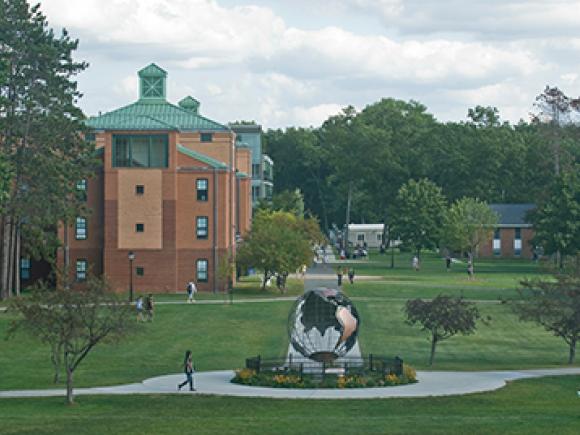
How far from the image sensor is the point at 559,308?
176ft

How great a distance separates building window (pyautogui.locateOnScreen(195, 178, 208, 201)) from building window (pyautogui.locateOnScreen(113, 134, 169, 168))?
2734 mm

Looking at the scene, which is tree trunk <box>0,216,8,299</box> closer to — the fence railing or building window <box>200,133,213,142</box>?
building window <box>200,133,213,142</box>

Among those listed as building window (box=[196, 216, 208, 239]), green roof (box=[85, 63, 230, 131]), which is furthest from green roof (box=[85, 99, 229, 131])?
building window (box=[196, 216, 208, 239])

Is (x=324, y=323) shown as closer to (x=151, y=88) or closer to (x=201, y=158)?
(x=201, y=158)

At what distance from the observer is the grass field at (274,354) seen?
35.8 m

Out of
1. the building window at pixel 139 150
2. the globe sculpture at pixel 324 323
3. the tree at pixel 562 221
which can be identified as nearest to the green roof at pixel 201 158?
the building window at pixel 139 150

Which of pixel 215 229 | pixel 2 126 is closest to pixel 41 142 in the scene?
pixel 2 126

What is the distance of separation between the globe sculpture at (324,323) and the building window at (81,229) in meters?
43.9

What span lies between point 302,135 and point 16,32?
105m

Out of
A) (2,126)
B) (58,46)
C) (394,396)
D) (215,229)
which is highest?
(58,46)

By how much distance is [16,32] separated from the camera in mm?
81688

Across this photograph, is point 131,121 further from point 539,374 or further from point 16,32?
point 539,374

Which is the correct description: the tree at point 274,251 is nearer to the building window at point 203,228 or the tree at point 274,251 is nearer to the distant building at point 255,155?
the building window at point 203,228

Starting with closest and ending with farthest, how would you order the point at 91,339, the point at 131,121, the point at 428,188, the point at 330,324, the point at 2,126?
the point at 91,339 → the point at 330,324 → the point at 2,126 → the point at 131,121 → the point at 428,188
